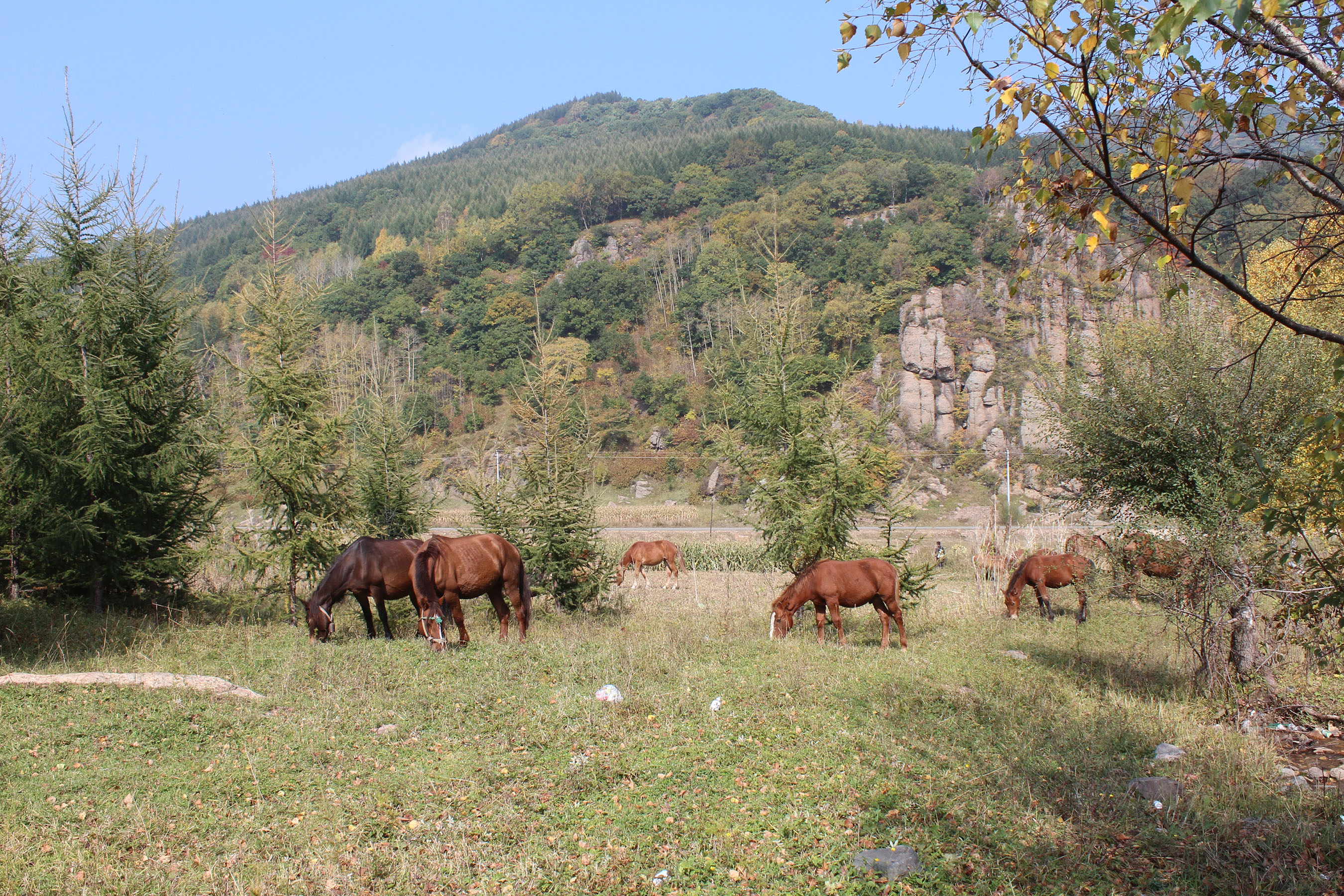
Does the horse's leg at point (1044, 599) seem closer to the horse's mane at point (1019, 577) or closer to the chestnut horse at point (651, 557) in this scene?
the horse's mane at point (1019, 577)

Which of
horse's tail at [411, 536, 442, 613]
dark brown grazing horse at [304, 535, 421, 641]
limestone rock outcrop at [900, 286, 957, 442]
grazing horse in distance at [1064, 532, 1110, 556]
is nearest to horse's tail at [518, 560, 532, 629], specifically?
horse's tail at [411, 536, 442, 613]

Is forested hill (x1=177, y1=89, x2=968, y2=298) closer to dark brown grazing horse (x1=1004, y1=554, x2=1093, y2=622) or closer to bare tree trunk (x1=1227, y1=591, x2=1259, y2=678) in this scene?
dark brown grazing horse (x1=1004, y1=554, x2=1093, y2=622)

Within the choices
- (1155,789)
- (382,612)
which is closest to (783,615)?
(382,612)

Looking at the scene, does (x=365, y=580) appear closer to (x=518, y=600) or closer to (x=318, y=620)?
(x=318, y=620)

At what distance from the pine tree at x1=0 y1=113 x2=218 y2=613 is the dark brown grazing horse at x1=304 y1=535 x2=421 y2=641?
312 cm

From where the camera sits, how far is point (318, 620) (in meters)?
12.0

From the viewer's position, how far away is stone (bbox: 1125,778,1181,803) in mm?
6289

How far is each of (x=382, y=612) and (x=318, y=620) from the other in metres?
0.93

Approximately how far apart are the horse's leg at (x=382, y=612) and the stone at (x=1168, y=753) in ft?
32.9

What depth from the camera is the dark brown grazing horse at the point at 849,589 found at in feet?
40.5

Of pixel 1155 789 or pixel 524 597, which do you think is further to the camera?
pixel 524 597

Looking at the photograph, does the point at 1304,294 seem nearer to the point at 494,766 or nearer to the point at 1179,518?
the point at 1179,518

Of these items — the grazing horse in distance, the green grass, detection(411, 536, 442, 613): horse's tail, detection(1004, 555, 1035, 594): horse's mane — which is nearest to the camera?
the green grass

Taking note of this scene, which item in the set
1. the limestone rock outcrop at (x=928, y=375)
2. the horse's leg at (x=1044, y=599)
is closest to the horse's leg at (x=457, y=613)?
the horse's leg at (x=1044, y=599)
